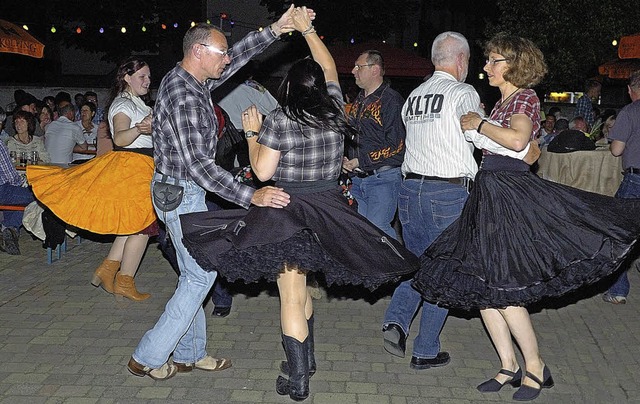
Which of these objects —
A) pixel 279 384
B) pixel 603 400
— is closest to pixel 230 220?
pixel 279 384

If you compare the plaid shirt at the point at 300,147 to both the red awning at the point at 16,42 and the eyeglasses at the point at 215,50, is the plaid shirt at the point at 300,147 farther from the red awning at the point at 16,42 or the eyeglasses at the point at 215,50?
the red awning at the point at 16,42

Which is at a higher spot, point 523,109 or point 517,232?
point 523,109

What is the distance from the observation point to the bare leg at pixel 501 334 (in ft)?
16.1

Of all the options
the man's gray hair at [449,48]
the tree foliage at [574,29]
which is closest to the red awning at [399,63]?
the tree foliage at [574,29]

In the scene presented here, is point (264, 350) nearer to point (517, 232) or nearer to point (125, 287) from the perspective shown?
→ point (125, 287)

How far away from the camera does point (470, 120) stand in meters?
A: 4.63

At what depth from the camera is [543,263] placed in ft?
14.4

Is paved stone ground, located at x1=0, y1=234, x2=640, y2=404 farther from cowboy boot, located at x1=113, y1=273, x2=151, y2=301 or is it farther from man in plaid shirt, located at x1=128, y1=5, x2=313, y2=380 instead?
man in plaid shirt, located at x1=128, y1=5, x2=313, y2=380

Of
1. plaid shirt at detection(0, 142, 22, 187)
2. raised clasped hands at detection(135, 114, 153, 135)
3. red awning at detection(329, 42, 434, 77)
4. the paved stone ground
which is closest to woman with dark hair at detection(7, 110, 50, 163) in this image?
plaid shirt at detection(0, 142, 22, 187)

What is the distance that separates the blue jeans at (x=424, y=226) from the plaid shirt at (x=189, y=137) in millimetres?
1259

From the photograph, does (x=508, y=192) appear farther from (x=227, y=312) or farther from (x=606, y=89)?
(x=606, y=89)

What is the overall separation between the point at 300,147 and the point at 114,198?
2540 millimetres

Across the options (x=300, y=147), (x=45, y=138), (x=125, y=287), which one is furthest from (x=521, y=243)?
(x=45, y=138)

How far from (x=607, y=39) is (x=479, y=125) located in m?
15.6
